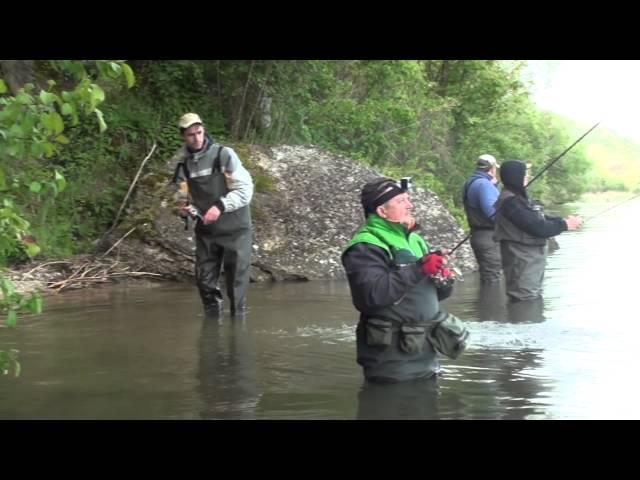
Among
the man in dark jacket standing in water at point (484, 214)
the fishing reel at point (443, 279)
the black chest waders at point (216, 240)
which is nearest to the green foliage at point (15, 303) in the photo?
the fishing reel at point (443, 279)

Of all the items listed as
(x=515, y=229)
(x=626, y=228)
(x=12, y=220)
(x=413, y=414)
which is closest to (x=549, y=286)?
(x=515, y=229)

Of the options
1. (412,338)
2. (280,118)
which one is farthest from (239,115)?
(412,338)

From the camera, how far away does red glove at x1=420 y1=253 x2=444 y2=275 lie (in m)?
6.49

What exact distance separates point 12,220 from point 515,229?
6807 mm

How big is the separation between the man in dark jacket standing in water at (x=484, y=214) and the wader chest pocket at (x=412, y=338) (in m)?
6.84

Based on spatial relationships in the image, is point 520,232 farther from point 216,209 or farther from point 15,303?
point 15,303

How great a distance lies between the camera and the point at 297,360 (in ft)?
29.3

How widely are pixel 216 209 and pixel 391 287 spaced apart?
4.36 meters

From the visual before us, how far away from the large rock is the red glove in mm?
8576

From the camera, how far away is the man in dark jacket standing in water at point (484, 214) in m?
13.7

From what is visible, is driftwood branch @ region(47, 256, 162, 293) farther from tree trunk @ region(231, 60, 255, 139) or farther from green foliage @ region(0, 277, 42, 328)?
green foliage @ region(0, 277, 42, 328)

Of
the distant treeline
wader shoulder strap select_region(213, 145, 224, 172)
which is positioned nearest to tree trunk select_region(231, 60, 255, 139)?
the distant treeline

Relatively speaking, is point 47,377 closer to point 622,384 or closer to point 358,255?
point 358,255
